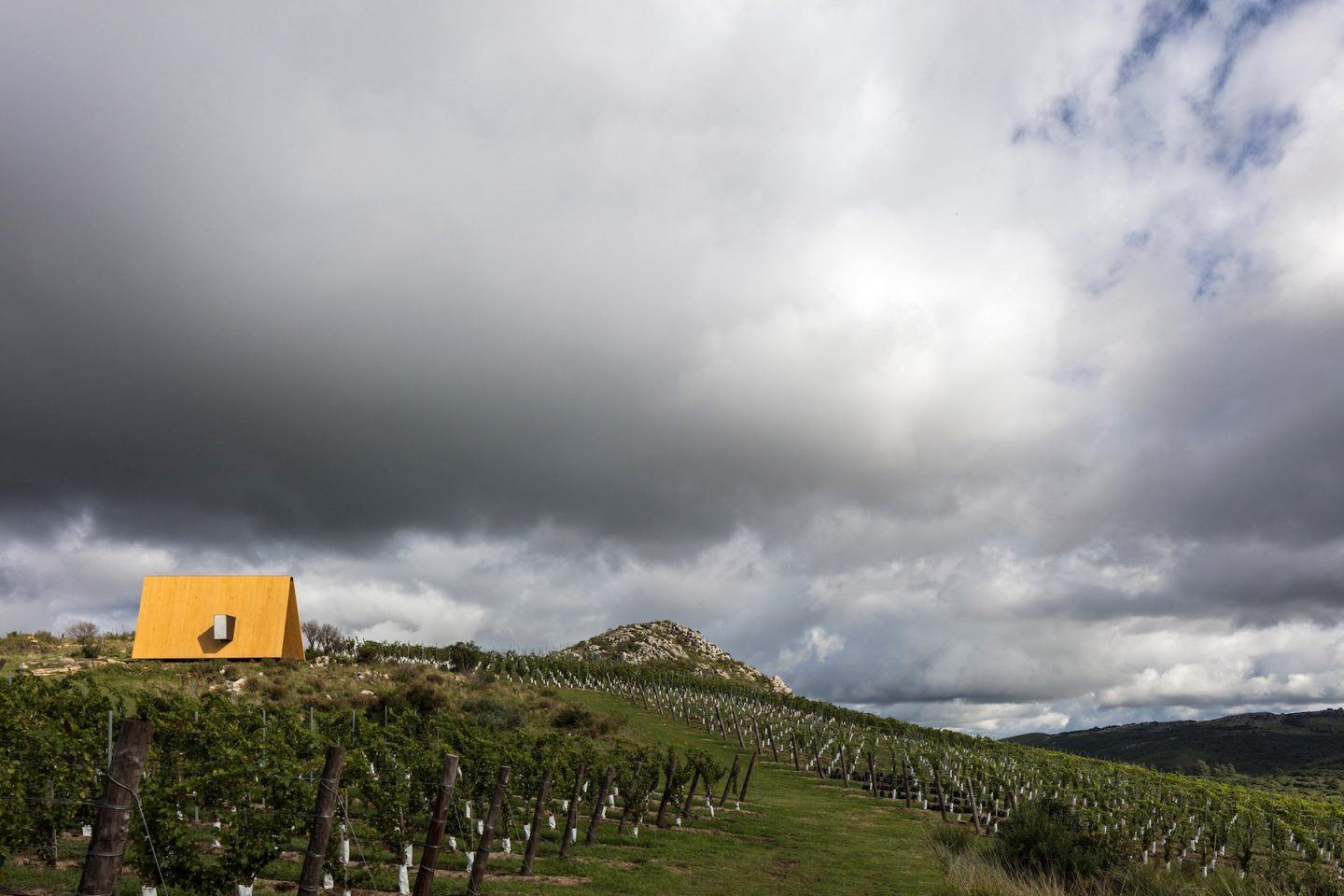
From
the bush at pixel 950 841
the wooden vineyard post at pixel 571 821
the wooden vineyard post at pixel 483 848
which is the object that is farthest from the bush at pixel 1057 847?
the wooden vineyard post at pixel 483 848

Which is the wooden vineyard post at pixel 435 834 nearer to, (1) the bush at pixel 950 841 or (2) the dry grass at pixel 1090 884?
(2) the dry grass at pixel 1090 884

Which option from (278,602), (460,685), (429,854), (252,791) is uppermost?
(278,602)

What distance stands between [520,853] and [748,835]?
10289mm

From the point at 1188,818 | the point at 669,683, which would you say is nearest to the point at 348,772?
the point at 1188,818

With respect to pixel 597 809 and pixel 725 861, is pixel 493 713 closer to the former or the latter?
pixel 597 809

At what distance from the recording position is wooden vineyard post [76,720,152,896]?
7.09 meters

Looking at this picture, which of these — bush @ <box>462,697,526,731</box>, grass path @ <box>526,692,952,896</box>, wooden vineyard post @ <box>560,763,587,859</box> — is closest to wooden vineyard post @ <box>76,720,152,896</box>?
grass path @ <box>526,692,952,896</box>

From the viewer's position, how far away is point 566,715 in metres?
47.6

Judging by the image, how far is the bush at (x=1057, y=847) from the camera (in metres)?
19.2

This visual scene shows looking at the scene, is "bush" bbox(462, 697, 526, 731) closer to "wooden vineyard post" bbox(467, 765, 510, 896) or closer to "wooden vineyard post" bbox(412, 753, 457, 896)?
"wooden vineyard post" bbox(467, 765, 510, 896)

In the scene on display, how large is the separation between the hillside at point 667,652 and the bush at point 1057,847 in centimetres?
12774

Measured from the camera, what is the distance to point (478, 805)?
67.6 feet

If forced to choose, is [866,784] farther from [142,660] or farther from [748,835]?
[142,660]

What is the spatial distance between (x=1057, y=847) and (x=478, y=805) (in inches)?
613
